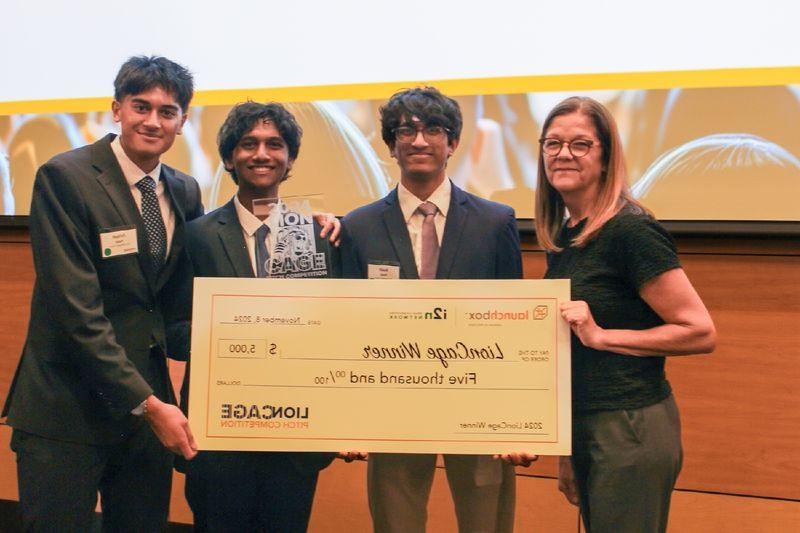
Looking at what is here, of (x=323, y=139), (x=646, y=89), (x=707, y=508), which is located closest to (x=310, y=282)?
(x=323, y=139)

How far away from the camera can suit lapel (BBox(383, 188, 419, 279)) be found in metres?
1.89

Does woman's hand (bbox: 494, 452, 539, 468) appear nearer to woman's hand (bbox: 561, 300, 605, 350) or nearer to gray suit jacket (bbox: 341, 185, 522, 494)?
gray suit jacket (bbox: 341, 185, 522, 494)

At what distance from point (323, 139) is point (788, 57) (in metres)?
1.57

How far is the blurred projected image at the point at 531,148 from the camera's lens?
2.46 m

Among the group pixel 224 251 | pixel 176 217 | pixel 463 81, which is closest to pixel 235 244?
pixel 224 251

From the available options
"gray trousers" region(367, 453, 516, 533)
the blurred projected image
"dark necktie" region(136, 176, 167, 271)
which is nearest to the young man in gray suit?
"gray trousers" region(367, 453, 516, 533)

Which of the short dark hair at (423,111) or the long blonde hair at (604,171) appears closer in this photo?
the long blonde hair at (604,171)

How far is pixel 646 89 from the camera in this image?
2520 millimetres

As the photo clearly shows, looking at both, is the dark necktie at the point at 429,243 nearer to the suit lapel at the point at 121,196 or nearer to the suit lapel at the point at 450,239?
the suit lapel at the point at 450,239

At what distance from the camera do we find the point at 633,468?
1633 mm

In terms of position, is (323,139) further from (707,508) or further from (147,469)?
(707,508)

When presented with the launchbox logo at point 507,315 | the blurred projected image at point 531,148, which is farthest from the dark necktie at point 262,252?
the blurred projected image at point 531,148

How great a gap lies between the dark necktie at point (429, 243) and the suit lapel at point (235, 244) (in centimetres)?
42

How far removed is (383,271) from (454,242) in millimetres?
188
